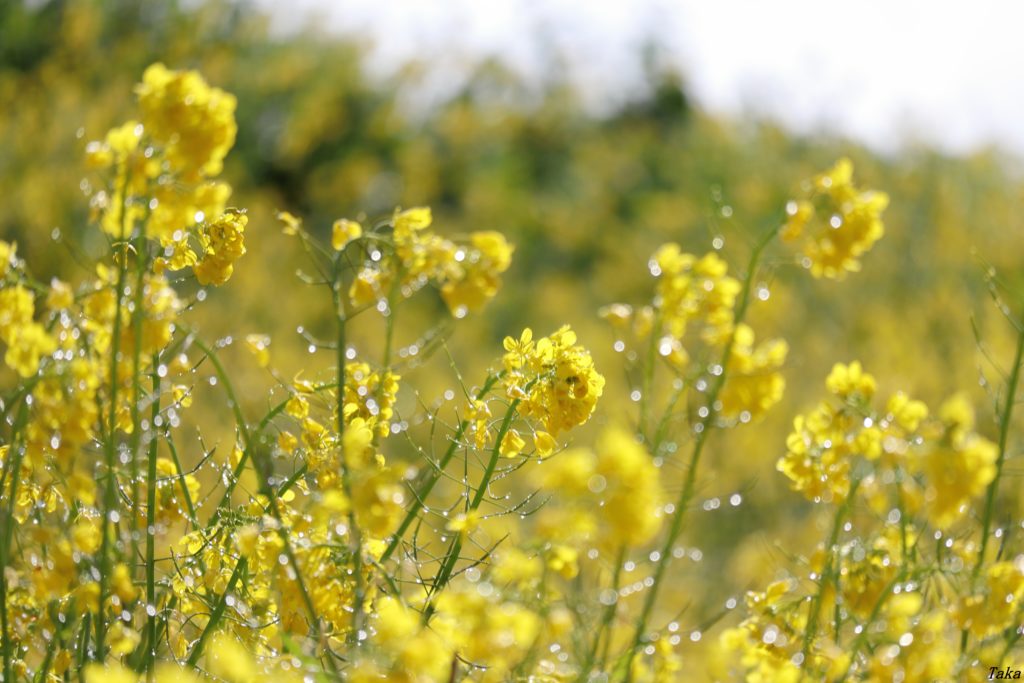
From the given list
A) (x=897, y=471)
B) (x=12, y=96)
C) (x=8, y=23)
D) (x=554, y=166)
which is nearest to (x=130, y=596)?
(x=897, y=471)

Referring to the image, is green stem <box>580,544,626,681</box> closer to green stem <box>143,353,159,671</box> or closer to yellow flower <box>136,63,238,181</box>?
green stem <box>143,353,159,671</box>

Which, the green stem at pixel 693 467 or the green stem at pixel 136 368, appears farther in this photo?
the green stem at pixel 693 467

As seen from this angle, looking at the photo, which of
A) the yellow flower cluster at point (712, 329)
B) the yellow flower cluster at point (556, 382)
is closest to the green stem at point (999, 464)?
the yellow flower cluster at point (712, 329)

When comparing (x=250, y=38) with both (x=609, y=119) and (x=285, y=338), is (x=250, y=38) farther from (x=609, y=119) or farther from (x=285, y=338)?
(x=609, y=119)

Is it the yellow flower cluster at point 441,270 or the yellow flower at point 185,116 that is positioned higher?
the yellow flower cluster at point 441,270

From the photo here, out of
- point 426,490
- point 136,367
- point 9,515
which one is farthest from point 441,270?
point 9,515

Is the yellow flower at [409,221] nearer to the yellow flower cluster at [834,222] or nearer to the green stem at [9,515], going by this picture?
the green stem at [9,515]

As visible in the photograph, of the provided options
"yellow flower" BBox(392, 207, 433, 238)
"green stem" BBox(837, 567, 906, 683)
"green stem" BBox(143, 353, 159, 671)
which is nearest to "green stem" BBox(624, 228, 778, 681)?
"green stem" BBox(837, 567, 906, 683)
